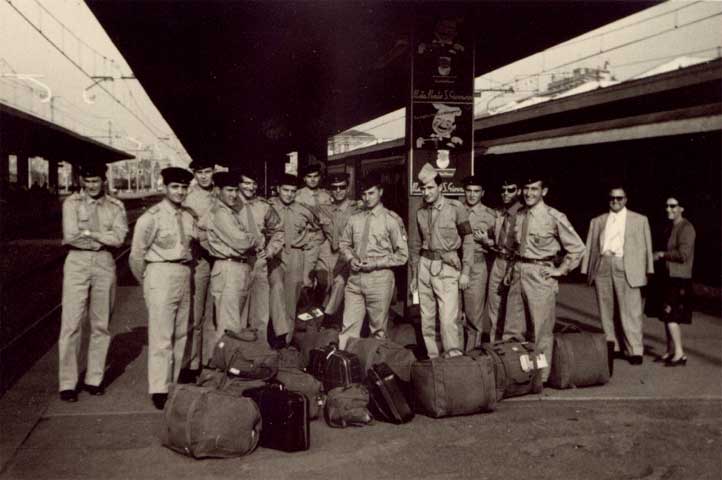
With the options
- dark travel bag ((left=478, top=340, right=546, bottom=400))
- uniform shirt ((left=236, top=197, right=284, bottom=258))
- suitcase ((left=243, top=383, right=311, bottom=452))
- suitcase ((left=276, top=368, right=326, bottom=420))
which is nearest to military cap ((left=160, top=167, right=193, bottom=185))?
uniform shirt ((left=236, top=197, right=284, bottom=258))

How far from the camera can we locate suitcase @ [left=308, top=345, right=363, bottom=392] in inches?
235

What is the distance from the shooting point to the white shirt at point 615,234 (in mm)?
7797

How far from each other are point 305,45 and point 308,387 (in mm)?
6736

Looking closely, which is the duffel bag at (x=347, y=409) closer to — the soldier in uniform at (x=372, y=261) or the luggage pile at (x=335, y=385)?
the luggage pile at (x=335, y=385)

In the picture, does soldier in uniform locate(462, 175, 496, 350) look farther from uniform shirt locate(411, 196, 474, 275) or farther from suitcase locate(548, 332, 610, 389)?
suitcase locate(548, 332, 610, 389)

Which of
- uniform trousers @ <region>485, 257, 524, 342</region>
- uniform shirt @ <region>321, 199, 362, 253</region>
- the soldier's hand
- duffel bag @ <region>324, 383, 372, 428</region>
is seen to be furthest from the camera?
uniform shirt @ <region>321, 199, 362, 253</region>

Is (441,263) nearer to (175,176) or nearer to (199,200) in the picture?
(175,176)

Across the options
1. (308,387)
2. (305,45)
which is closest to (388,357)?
(308,387)

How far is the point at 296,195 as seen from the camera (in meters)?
9.15

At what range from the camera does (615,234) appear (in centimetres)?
783

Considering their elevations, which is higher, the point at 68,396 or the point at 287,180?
the point at 287,180

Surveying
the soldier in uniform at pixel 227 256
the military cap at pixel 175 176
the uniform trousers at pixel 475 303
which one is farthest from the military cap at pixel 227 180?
the uniform trousers at pixel 475 303

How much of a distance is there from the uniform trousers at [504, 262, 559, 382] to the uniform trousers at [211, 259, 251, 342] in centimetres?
255

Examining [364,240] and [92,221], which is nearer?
[92,221]
